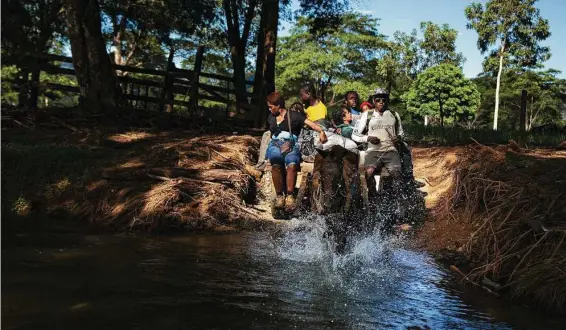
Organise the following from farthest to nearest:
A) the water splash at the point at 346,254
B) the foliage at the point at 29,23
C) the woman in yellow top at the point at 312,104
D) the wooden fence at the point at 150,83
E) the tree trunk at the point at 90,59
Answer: the foliage at the point at 29,23
the wooden fence at the point at 150,83
the tree trunk at the point at 90,59
the woman in yellow top at the point at 312,104
the water splash at the point at 346,254

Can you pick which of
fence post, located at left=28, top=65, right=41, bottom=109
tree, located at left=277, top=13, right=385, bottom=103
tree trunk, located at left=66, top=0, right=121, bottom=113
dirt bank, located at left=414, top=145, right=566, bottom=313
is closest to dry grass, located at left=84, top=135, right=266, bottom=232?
dirt bank, located at left=414, top=145, right=566, bottom=313

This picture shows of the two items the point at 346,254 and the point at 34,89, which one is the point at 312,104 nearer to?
the point at 346,254

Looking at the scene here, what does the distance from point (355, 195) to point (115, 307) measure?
12.2 ft

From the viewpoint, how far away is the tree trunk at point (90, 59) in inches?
523

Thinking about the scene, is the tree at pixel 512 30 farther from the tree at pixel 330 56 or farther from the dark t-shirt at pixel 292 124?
the dark t-shirt at pixel 292 124

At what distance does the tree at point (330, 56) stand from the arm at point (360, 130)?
35733 mm

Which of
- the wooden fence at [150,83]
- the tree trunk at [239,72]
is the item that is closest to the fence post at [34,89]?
the wooden fence at [150,83]

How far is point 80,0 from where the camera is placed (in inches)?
524

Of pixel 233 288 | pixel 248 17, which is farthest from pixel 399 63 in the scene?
pixel 233 288

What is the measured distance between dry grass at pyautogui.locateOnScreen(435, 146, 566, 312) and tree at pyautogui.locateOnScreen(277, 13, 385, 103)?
1404 inches

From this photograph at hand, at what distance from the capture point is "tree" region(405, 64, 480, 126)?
4869 centimetres

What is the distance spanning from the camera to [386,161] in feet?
26.3

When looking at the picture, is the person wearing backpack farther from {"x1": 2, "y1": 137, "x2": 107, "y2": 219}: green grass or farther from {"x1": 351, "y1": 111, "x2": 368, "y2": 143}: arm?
{"x1": 2, "y1": 137, "x2": 107, "y2": 219}: green grass

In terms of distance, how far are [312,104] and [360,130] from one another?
142cm
